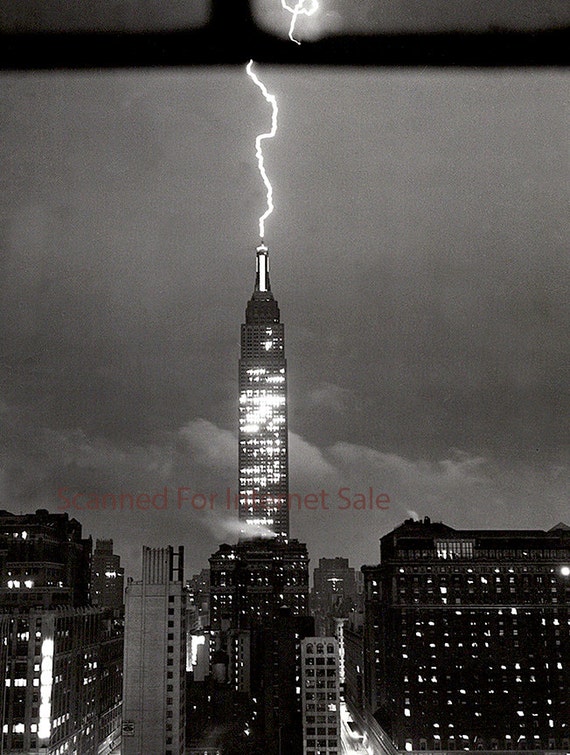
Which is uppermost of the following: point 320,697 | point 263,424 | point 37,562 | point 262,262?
point 263,424

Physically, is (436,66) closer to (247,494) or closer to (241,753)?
(241,753)

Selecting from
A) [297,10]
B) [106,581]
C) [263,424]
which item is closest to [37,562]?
[106,581]

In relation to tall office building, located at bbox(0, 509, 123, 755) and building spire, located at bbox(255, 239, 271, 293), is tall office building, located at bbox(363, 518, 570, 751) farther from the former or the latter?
building spire, located at bbox(255, 239, 271, 293)

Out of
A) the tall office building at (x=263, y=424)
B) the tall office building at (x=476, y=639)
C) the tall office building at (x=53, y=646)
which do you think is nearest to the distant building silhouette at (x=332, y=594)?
the tall office building at (x=263, y=424)

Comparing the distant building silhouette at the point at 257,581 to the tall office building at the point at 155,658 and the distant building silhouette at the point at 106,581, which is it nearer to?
the distant building silhouette at the point at 106,581

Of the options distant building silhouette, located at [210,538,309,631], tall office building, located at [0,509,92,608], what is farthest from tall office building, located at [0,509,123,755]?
distant building silhouette, located at [210,538,309,631]

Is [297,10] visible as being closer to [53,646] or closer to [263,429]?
[53,646]

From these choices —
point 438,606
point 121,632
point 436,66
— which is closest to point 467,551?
point 438,606
